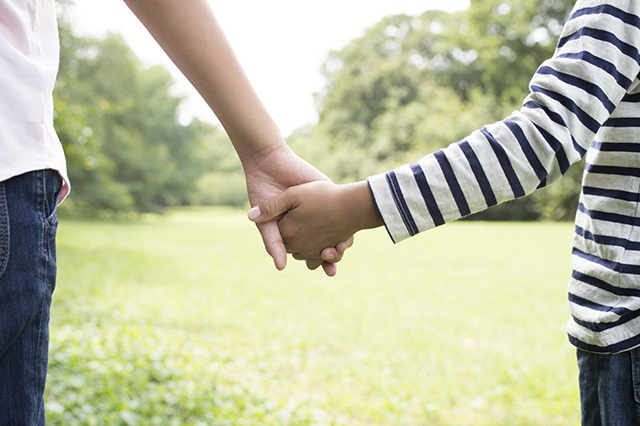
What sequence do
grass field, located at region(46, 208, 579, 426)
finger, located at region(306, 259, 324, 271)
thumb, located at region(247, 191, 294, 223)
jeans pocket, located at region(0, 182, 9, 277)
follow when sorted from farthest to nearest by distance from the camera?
1. grass field, located at region(46, 208, 579, 426)
2. finger, located at region(306, 259, 324, 271)
3. thumb, located at region(247, 191, 294, 223)
4. jeans pocket, located at region(0, 182, 9, 277)

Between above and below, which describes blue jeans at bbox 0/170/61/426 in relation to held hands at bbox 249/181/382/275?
below

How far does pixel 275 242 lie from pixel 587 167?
835 mm

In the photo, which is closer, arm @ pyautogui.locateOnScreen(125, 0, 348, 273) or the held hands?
arm @ pyautogui.locateOnScreen(125, 0, 348, 273)

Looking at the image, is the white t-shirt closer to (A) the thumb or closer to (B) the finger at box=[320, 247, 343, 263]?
(A) the thumb

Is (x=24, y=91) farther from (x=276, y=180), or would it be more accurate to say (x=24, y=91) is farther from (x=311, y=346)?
(x=311, y=346)

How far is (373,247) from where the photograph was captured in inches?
436

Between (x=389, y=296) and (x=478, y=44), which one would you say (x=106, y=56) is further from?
(x=389, y=296)

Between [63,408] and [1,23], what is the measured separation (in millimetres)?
2426

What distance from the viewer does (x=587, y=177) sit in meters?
1.13

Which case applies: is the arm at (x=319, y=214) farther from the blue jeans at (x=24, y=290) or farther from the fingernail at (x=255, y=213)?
the blue jeans at (x=24, y=290)

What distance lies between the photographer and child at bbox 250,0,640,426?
99 cm

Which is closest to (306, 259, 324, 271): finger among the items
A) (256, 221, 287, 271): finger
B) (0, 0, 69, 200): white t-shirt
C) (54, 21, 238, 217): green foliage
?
(256, 221, 287, 271): finger

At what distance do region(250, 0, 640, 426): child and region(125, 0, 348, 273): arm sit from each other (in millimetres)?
403

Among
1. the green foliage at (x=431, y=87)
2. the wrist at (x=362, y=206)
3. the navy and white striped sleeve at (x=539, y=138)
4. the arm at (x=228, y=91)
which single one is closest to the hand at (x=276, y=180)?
the arm at (x=228, y=91)
